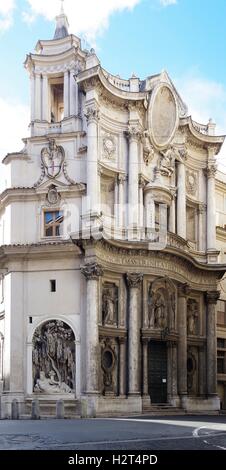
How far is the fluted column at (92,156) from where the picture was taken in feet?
117

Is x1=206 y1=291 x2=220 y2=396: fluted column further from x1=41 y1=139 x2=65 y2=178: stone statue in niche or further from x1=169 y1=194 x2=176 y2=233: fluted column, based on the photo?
x1=41 y1=139 x2=65 y2=178: stone statue in niche

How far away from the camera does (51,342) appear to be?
3528cm

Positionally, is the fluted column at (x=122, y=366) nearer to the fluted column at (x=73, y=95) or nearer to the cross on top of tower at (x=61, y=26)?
the fluted column at (x=73, y=95)

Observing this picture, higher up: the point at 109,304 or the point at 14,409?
the point at 109,304

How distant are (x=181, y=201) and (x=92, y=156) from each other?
308 inches

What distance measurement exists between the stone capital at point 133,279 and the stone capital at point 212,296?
742cm

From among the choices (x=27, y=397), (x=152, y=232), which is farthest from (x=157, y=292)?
(x=27, y=397)

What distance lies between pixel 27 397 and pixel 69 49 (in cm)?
1761

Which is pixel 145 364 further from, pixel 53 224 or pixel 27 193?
pixel 27 193

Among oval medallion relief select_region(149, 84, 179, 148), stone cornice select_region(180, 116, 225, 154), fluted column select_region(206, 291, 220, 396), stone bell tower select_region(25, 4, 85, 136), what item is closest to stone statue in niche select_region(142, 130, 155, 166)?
oval medallion relief select_region(149, 84, 179, 148)

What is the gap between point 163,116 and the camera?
41781 mm

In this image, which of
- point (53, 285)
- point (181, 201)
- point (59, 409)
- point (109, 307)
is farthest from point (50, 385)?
point (181, 201)

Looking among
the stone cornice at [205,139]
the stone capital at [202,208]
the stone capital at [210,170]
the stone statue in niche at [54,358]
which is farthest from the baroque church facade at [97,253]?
the stone capital at [210,170]

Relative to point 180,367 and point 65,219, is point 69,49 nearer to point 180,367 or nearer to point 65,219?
point 65,219
